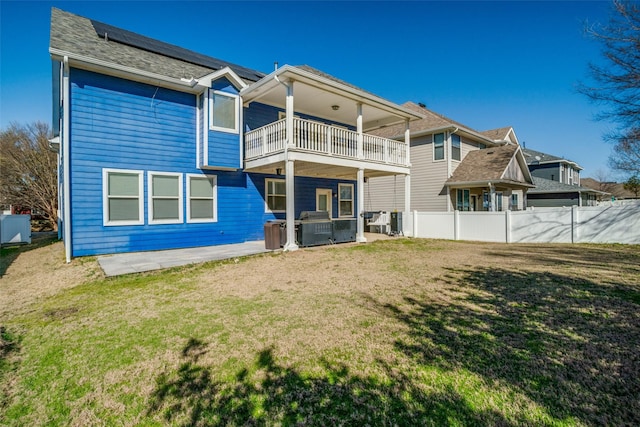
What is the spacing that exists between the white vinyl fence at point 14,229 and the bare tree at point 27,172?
8696 mm

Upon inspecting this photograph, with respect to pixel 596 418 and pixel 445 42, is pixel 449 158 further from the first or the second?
pixel 596 418

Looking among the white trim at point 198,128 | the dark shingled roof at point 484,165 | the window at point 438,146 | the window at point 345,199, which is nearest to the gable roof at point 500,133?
the dark shingled roof at point 484,165

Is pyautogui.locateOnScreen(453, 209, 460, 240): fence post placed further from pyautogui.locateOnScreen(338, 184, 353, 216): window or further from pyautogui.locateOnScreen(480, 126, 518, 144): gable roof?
pyautogui.locateOnScreen(480, 126, 518, 144): gable roof

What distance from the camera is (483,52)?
16.0m

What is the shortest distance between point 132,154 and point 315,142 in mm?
6028

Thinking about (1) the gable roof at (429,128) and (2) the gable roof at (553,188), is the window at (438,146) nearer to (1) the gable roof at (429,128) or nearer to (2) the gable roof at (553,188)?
(1) the gable roof at (429,128)

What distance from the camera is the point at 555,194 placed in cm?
2727

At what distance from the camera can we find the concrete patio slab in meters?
7.36

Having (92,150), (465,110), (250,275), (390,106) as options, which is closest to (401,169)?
(390,106)

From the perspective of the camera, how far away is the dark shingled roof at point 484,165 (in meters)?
16.1

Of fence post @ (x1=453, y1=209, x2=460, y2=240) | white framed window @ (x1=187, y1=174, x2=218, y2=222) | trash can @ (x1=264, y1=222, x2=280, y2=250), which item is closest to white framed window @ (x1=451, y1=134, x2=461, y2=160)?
fence post @ (x1=453, y1=209, x2=460, y2=240)

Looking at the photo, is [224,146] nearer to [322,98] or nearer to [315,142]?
[315,142]

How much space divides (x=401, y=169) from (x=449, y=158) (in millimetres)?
4793

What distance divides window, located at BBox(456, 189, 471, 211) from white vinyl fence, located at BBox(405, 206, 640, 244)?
404 cm
